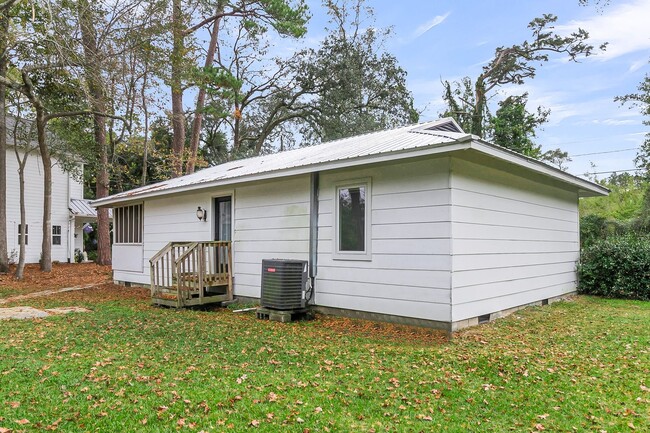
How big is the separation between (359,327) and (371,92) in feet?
52.5

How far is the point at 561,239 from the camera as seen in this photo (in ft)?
30.4

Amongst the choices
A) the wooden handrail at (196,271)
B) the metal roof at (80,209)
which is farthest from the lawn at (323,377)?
the metal roof at (80,209)

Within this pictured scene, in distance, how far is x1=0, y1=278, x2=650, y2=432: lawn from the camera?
319 centimetres

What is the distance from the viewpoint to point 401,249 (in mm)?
6223

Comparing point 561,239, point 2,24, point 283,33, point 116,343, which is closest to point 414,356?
point 116,343

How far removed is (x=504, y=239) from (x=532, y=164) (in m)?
1.24

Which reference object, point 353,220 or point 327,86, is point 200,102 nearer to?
point 327,86

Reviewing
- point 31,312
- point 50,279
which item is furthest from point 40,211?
point 31,312

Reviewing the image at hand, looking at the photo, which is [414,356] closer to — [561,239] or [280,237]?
[280,237]

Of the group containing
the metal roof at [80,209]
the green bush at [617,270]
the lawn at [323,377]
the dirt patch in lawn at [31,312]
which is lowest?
the dirt patch in lawn at [31,312]

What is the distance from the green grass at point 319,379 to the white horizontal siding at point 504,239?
0.64 meters

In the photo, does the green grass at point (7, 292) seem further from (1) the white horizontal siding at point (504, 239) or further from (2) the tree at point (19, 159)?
(1) the white horizontal siding at point (504, 239)

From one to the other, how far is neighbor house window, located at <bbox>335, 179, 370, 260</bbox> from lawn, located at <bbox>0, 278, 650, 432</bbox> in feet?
3.49

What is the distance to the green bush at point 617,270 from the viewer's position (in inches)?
362
